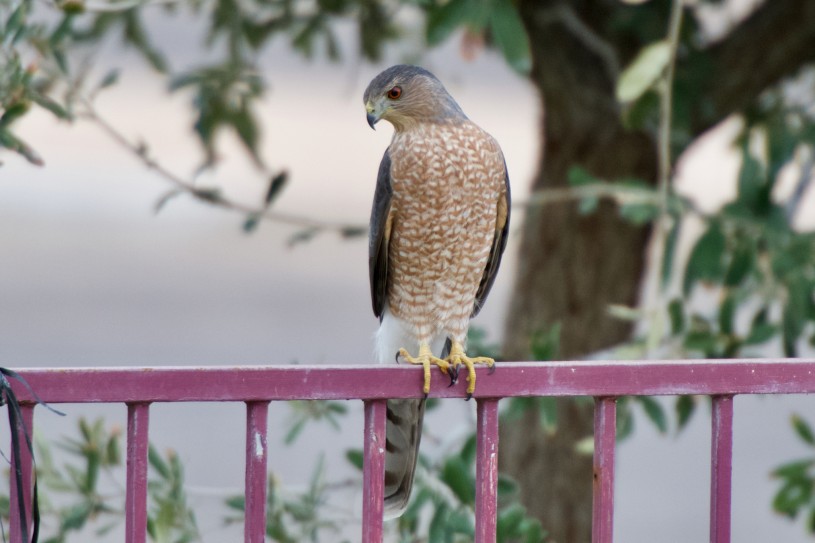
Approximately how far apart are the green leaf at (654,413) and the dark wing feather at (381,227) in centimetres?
85

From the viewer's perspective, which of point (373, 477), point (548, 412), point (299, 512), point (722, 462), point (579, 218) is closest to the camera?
point (373, 477)

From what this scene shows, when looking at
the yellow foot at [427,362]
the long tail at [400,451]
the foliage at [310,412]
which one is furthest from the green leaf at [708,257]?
the long tail at [400,451]

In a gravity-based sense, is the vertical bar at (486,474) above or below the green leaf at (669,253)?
below

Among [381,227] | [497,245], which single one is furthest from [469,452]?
[381,227]

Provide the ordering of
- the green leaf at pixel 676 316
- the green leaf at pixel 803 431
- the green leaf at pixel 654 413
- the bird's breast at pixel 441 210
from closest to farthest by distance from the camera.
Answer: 1. the bird's breast at pixel 441 210
2. the green leaf at pixel 654 413
3. the green leaf at pixel 676 316
4. the green leaf at pixel 803 431

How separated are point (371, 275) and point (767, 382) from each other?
1225 mm

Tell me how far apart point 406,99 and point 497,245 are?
47 cm

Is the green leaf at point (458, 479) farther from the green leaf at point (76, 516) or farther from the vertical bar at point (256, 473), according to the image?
the vertical bar at point (256, 473)

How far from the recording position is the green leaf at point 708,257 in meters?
3.36

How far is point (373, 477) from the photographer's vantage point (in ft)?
6.19

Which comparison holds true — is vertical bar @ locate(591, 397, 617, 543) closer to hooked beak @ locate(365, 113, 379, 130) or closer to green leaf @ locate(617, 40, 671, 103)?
hooked beak @ locate(365, 113, 379, 130)

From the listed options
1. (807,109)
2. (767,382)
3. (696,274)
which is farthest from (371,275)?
(807,109)

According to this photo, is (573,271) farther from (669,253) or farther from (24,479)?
(24,479)

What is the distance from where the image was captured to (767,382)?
202cm
